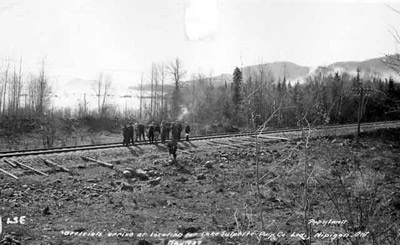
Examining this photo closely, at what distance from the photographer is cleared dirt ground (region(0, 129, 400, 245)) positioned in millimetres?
5215

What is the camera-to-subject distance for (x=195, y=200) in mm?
10406

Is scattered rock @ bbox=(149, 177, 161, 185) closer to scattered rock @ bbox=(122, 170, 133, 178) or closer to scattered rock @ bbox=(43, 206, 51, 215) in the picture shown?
scattered rock @ bbox=(122, 170, 133, 178)

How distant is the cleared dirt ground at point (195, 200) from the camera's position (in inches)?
205

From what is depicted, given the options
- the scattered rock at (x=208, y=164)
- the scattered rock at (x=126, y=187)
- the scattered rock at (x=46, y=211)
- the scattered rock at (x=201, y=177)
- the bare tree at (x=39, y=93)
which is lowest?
the scattered rock at (x=46, y=211)

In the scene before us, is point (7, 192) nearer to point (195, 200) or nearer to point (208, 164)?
point (195, 200)

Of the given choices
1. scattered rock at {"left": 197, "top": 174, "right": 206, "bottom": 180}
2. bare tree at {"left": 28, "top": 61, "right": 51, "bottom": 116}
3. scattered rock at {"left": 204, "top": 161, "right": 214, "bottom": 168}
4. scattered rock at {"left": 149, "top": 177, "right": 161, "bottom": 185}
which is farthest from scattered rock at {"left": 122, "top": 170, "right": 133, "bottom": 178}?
bare tree at {"left": 28, "top": 61, "right": 51, "bottom": 116}

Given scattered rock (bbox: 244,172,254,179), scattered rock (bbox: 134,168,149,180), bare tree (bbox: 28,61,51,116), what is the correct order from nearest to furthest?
1. scattered rock (bbox: 134,168,149,180)
2. scattered rock (bbox: 244,172,254,179)
3. bare tree (bbox: 28,61,51,116)

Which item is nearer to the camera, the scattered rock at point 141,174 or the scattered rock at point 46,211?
the scattered rock at point 46,211

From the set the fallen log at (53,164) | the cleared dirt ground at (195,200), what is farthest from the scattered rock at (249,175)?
the fallen log at (53,164)

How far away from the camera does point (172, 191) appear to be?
11.2 metres

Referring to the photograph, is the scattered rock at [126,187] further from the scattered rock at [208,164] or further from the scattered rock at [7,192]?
the scattered rock at [208,164]

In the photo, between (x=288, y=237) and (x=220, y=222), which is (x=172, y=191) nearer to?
(x=220, y=222)

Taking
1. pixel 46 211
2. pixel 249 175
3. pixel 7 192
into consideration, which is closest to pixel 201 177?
pixel 249 175

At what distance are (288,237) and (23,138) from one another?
97.1 ft
